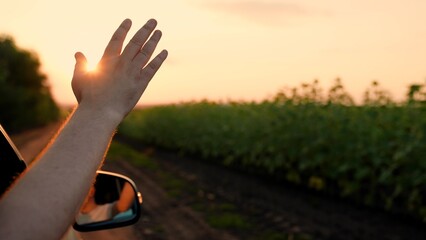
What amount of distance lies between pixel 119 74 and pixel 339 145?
367 inches

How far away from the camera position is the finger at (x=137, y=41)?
114 centimetres

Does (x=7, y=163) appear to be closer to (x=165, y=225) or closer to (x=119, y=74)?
(x=119, y=74)

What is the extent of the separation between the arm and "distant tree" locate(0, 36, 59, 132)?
40582 mm

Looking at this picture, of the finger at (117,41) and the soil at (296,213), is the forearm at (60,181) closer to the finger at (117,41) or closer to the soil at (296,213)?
the finger at (117,41)

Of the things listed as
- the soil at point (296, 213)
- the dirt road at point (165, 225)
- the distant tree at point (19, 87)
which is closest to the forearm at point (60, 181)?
the dirt road at point (165, 225)

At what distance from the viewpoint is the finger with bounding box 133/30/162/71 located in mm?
1141

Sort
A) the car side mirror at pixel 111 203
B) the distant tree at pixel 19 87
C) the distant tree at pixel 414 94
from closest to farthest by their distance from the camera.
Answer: the car side mirror at pixel 111 203, the distant tree at pixel 414 94, the distant tree at pixel 19 87

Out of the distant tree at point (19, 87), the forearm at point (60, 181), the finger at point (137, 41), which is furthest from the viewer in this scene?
the distant tree at point (19, 87)

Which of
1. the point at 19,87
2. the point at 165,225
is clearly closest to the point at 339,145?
the point at 165,225

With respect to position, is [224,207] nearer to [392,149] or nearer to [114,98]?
[392,149]

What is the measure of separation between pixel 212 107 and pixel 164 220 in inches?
404

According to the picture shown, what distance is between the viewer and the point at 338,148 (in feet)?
33.4

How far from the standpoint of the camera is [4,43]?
166ft

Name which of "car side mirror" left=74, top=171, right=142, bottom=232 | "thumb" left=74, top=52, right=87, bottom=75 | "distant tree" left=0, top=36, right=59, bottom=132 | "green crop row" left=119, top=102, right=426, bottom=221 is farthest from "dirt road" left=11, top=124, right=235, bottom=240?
"distant tree" left=0, top=36, right=59, bottom=132
